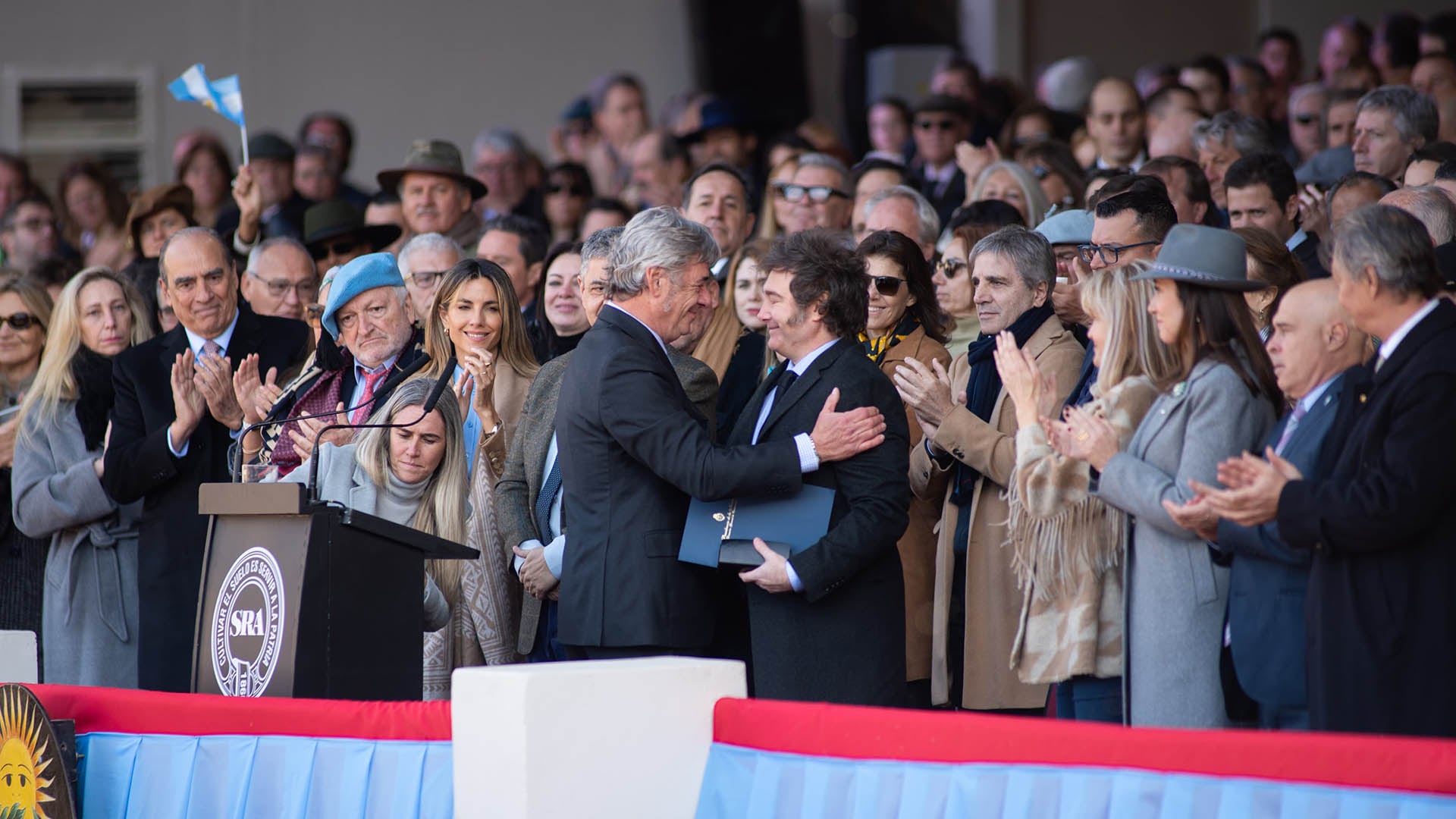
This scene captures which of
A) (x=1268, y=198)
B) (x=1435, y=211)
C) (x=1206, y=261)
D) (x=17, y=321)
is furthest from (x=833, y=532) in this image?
(x=17, y=321)

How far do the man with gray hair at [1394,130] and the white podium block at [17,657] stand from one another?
15.5 ft

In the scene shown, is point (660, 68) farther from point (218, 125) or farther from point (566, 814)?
point (566, 814)

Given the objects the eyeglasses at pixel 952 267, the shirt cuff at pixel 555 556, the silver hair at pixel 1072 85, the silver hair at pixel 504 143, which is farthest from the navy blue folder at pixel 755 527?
the silver hair at pixel 1072 85

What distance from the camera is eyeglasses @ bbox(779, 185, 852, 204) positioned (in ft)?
22.5

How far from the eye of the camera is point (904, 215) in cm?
611

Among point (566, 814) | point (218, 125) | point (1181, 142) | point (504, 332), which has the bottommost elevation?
point (566, 814)

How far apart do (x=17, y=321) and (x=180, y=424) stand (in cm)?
166

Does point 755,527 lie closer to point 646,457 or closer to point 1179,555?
point 646,457

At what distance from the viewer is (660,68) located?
13188 millimetres

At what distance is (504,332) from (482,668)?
7.54 feet


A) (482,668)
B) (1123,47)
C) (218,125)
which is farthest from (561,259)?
(1123,47)

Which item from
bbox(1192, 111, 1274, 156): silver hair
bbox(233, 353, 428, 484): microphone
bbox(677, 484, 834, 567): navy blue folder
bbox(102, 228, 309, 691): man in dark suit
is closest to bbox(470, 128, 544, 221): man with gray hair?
bbox(102, 228, 309, 691): man in dark suit

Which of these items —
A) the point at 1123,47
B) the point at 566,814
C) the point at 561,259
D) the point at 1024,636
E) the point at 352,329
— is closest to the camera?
the point at 566,814

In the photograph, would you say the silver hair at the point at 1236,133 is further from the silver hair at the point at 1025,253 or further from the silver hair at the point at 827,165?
the silver hair at the point at 1025,253
